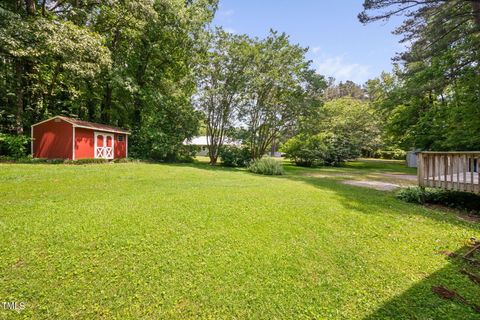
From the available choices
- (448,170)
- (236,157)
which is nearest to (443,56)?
(448,170)

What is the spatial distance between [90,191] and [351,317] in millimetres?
6432

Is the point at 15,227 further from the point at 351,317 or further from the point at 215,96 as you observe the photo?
the point at 215,96

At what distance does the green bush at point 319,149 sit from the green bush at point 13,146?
1824 cm

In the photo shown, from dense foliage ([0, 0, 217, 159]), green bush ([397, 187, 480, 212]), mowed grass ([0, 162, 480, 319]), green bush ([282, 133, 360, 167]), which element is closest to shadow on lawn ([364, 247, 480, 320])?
mowed grass ([0, 162, 480, 319])

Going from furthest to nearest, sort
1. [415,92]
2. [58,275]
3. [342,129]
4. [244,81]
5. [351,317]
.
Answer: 1. [342,129]
2. [244,81]
3. [415,92]
4. [58,275]
5. [351,317]

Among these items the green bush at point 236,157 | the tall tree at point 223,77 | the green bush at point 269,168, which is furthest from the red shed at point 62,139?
the green bush at point 269,168

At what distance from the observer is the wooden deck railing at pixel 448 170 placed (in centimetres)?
563

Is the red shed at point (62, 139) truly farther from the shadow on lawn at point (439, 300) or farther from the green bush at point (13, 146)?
the shadow on lawn at point (439, 300)

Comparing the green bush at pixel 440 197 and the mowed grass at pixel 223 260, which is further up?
the green bush at pixel 440 197

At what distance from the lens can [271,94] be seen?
16859mm

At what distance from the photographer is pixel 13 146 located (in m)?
12.0

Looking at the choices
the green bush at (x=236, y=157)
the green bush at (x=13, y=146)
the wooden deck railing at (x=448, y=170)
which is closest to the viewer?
the wooden deck railing at (x=448, y=170)

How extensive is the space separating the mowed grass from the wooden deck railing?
103 centimetres

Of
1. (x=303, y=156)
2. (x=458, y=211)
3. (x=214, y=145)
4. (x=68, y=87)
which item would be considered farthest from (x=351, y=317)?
(x=68, y=87)
